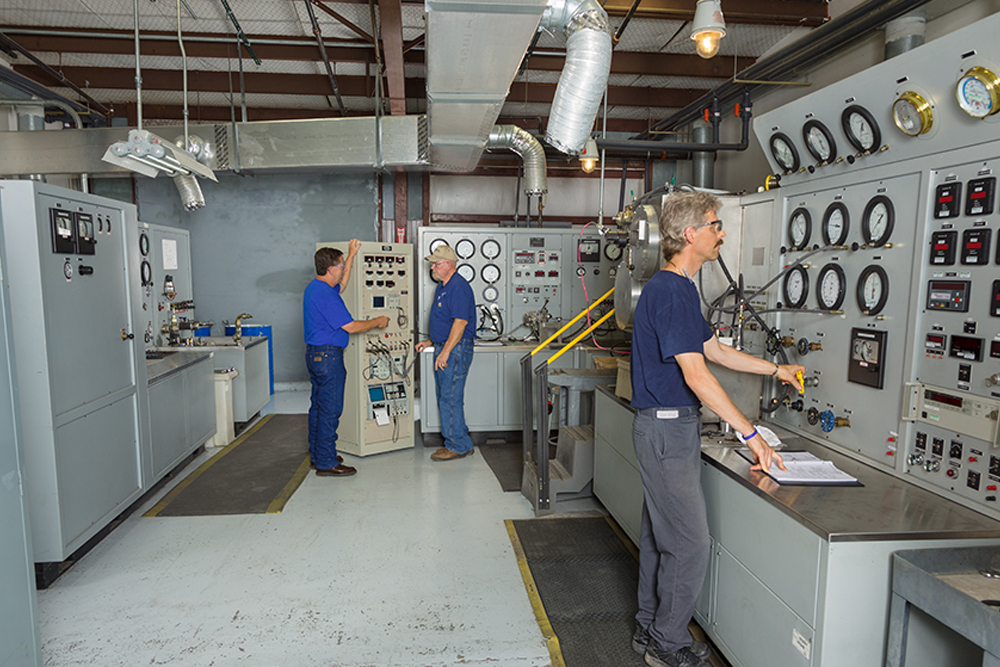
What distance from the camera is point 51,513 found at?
2.60 m

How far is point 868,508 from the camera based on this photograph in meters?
1.74

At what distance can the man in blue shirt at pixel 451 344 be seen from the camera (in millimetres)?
4262

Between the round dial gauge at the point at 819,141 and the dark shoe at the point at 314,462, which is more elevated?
the round dial gauge at the point at 819,141

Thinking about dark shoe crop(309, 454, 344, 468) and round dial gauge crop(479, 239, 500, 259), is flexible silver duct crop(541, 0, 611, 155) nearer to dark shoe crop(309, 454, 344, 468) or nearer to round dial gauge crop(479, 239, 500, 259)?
round dial gauge crop(479, 239, 500, 259)

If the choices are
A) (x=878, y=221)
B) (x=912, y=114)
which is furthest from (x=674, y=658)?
(x=912, y=114)

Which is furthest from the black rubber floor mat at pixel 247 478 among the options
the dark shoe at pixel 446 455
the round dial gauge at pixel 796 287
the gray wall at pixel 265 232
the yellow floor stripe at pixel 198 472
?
the round dial gauge at pixel 796 287

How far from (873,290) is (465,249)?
3496 mm

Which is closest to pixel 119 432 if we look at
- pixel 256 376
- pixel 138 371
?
pixel 138 371

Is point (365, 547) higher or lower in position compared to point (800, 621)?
lower

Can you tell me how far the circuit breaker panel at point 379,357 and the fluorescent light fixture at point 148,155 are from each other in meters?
1.33

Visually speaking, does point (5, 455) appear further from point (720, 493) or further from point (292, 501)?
point (720, 493)

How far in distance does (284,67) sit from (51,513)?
4246 millimetres

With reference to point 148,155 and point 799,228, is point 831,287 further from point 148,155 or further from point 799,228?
point 148,155

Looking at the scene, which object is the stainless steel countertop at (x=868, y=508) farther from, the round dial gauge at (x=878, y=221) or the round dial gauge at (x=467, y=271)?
the round dial gauge at (x=467, y=271)
